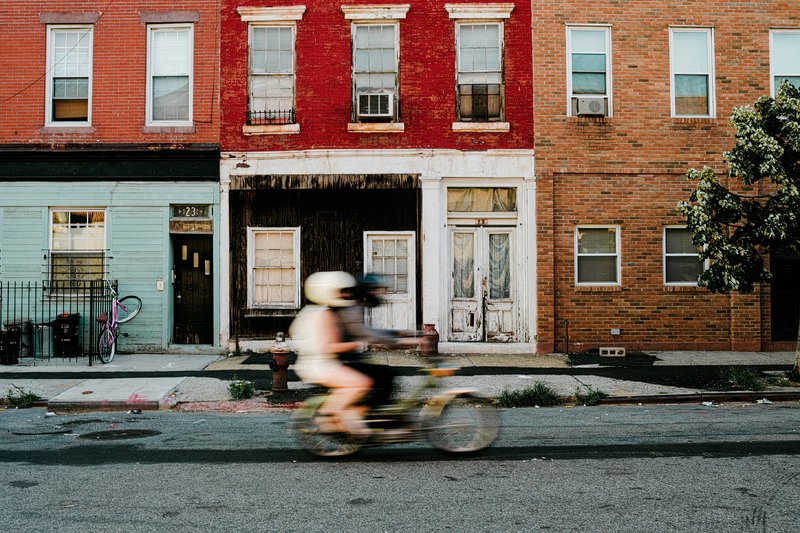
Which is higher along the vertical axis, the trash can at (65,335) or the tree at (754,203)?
the tree at (754,203)

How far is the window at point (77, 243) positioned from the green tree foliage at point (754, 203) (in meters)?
11.7

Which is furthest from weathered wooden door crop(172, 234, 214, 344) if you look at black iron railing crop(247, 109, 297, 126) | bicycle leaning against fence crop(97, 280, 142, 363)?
black iron railing crop(247, 109, 297, 126)

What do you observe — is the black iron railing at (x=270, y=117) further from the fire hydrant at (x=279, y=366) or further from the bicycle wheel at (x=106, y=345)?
the fire hydrant at (x=279, y=366)

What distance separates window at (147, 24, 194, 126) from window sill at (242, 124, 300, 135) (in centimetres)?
139

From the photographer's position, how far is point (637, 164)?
15078mm

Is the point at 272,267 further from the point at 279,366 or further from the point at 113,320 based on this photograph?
the point at 279,366

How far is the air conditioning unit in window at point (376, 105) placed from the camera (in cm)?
1531

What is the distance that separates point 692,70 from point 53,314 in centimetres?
1462

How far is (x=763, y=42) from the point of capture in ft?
49.8

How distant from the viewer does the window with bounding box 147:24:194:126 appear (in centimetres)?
1559

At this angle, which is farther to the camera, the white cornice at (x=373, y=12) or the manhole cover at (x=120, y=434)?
the white cornice at (x=373, y=12)

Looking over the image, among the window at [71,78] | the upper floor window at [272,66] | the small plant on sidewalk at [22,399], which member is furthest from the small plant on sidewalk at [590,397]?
the window at [71,78]

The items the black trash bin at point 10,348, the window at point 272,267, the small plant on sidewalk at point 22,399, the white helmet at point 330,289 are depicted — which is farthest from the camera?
the window at point 272,267

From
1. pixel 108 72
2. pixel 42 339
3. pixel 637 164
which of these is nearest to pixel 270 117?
pixel 108 72
